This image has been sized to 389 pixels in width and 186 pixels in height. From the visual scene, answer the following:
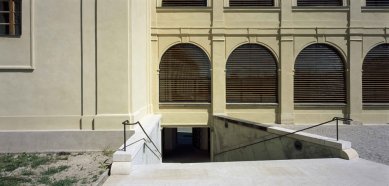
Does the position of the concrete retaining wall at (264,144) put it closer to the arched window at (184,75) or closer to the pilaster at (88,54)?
the arched window at (184,75)

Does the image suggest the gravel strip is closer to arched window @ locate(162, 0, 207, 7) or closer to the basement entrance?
the basement entrance

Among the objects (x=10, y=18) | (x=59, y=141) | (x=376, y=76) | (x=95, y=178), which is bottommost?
(x=95, y=178)

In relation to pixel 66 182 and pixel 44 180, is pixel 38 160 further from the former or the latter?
pixel 66 182

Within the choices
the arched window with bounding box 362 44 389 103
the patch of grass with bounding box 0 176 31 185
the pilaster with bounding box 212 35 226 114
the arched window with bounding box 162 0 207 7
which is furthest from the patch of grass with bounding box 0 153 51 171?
the arched window with bounding box 362 44 389 103

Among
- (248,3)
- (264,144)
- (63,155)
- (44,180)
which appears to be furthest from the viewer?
(248,3)

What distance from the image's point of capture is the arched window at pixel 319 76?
731 inches

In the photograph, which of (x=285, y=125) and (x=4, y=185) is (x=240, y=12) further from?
(x=4, y=185)

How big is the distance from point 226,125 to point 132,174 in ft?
31.5

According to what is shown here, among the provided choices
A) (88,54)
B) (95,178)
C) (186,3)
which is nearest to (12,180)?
(95,178)

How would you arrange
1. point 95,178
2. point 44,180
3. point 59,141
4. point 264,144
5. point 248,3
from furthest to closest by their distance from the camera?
1. point 248,3
2. point 264,144
3. point 59,141
4. point 95,178
5. point 44,180

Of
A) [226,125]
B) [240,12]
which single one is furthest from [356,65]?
[226,125]

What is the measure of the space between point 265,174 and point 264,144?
5288mm

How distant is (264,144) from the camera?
12195 millimetres

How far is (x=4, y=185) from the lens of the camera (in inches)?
261
